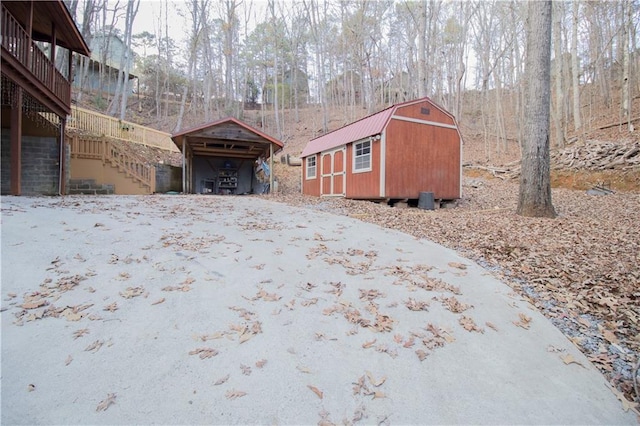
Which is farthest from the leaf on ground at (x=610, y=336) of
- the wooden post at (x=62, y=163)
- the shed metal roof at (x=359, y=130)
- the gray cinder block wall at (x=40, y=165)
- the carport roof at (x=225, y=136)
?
the gray cinder block wall at (x=40, y=165)

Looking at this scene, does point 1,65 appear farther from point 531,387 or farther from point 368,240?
point 531,387

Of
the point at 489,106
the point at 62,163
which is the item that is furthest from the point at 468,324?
the point at 489,106

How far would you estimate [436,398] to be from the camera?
191 centimetres

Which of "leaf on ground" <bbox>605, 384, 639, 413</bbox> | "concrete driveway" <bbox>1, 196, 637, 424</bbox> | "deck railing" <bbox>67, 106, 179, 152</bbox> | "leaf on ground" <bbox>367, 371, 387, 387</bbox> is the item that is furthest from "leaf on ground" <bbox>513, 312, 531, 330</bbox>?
"deck railing" <bbox>67, 106, 179, 152</bbox>

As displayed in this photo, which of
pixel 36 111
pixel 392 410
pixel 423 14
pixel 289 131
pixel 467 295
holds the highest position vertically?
pixel 423 14

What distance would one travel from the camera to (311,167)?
1427 centimetres

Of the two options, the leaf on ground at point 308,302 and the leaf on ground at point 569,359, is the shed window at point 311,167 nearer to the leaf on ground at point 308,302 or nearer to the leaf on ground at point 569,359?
the leaf on ground at point 308,302

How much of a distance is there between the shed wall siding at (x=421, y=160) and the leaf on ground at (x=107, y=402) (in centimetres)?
849

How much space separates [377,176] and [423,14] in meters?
9.65

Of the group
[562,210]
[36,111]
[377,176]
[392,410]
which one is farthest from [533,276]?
[36,111]

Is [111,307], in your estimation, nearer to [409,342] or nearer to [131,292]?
[131,292]

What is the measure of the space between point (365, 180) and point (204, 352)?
8577mm

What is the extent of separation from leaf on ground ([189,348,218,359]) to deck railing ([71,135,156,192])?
12061 mm

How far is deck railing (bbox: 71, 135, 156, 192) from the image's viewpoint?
11.3 m
